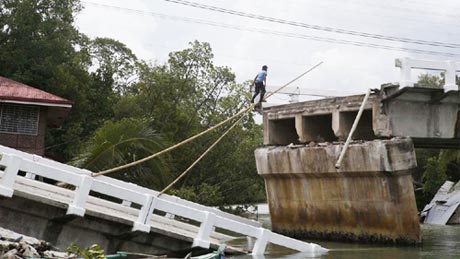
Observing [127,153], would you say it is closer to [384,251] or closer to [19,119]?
[19,119]

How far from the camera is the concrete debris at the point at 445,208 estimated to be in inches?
1347

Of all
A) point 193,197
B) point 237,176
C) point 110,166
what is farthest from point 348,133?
point 237,176

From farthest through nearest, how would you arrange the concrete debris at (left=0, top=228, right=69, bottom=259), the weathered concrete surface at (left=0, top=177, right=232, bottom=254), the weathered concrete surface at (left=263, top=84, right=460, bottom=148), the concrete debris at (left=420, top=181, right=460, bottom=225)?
1. the concrete debris at (left=420, top=181, right=460, bottom=225)
2. the weathered concrete surface at (left=263, top=84, right=460, bottom=148)
3. the weathered concrete surface at (left=0, top=177, right=232, bottom=254)
4. the concrete debris at (left=0, top=228, right=69, bottom=259)

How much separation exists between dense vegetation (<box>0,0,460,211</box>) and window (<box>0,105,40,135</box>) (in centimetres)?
209

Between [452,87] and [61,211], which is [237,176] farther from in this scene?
[61,211]

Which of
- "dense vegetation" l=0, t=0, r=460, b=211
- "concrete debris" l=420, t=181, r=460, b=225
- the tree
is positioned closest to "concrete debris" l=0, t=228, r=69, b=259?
"dense vegetation" l=0, t=0, r=460, b=211

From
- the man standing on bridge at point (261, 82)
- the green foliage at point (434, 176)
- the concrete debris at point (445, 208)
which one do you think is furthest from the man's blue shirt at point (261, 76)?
the green foliage at point (434, 176)

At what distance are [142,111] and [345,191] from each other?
18.3m

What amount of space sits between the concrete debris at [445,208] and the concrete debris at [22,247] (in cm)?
2482

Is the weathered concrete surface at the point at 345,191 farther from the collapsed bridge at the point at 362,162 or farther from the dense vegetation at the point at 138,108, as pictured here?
the dense vegetation at the point at 138,108

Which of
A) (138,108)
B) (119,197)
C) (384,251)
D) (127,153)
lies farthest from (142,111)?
(119,197)

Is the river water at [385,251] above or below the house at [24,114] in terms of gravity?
below

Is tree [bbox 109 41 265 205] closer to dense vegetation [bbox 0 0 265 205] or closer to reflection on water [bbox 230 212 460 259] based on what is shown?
dense vegetation [bbox 0 0 265 205]

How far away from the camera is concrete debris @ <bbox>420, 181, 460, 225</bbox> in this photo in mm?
34219
